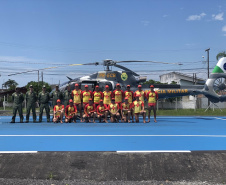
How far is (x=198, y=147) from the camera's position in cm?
612

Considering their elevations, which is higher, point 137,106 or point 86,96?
Answer: point 86,96

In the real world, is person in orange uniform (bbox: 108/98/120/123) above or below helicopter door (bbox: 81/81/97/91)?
below

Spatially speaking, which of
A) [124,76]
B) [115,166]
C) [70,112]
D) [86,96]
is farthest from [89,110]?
[115,166]

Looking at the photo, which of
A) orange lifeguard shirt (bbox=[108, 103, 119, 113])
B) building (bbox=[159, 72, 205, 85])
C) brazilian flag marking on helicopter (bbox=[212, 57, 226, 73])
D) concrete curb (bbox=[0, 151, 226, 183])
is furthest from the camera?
building (bbox=[159, 72, 205, 85])

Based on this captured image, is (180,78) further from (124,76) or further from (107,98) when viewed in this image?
(107,98)

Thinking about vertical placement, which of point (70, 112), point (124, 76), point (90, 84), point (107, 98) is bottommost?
point (70, 112)

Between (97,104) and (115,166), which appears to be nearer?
(115,166)

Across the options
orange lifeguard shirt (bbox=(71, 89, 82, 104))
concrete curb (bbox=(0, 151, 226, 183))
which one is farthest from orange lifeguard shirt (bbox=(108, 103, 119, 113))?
concrete curb (bbox=(0, 151, 226, 183))

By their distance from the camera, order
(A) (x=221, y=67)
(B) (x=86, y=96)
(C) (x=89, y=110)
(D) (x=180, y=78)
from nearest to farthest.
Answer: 1. (C) (x=89, y=110)
2. (B) (x=86, y=96)
3. (A) (x=221, y=67)
4. (D) (x=180, y=78)

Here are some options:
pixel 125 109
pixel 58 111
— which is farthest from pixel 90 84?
pixel 125 109

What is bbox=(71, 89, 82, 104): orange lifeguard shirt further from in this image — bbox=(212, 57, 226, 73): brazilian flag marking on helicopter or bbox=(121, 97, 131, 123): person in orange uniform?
bbox=(212, 57, 226, 73): brazilian flag marking on helicopter

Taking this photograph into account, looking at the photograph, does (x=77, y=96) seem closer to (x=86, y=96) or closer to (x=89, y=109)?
(x=86, y=96)

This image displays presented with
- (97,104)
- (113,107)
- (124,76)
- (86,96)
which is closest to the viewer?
(113,107)

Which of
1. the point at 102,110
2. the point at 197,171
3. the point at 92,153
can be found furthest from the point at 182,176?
the point at 102,110
